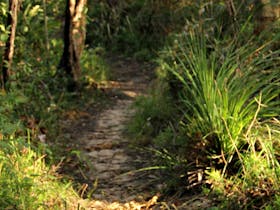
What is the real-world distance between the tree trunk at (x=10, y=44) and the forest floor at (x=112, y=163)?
0.91m

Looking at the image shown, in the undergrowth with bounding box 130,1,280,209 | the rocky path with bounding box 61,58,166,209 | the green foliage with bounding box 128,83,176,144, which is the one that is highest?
the undergrowth with bounding box 130,1,280,209

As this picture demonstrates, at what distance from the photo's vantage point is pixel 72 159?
5.61 m

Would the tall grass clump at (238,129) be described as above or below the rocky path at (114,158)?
above

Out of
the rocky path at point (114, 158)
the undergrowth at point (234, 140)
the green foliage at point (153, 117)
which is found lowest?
Result: the rocky path at point (114, 158)

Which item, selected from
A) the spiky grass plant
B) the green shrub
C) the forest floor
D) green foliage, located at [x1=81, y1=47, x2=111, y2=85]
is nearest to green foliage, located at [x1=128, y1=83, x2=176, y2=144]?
the forest floor

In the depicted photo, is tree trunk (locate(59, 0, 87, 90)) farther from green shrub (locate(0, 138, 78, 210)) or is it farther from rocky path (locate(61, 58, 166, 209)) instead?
green shrub (locate(0, 138, 78, 210))

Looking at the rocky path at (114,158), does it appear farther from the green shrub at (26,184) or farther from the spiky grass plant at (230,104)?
the spiky grass plant at (230,104)

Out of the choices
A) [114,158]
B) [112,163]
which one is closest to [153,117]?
[114,158]

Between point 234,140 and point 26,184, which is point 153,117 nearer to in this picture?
point 234,140

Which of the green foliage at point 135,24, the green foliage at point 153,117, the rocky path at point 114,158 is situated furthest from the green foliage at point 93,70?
the green foliage at point 135,24

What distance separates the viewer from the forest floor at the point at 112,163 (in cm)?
456

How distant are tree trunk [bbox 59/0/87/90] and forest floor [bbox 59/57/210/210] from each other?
622 mm

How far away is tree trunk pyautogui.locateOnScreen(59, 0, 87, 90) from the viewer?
314 inches

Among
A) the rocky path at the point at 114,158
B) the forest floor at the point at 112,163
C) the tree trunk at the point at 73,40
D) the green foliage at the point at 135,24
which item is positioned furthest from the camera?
the green foliage at the point at 135,24
